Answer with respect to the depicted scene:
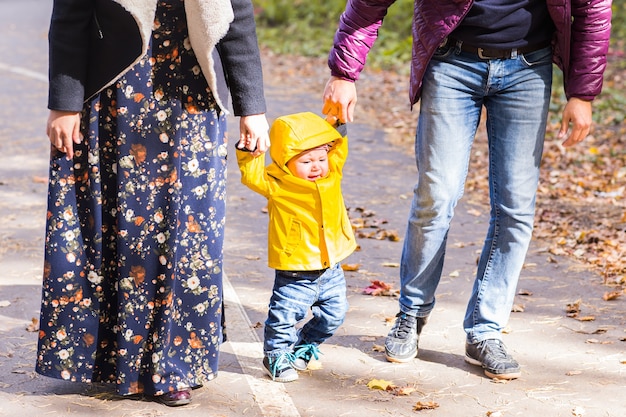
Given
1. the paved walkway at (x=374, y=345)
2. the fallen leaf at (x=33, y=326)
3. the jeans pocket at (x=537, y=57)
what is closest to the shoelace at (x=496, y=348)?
the paved walkway at (x=374, y=345)

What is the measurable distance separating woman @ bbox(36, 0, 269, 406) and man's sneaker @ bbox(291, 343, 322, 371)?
1.49ft

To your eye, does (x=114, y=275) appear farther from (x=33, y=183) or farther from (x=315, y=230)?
(x=33, y=183)

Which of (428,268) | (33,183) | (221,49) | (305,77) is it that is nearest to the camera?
(221,49)

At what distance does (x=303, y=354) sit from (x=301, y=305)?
0.34 meters

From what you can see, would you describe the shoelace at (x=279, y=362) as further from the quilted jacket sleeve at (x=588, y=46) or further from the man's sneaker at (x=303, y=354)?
the quilted jacket sleeve at (x=588, y=46)

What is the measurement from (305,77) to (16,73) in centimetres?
484

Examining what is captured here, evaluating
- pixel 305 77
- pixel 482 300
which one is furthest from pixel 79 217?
pixel 305 77

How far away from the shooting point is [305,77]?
1538 centimetres

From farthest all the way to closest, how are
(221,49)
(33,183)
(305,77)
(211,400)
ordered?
(305,77) → (33,183) → (211,400) → (221,49)

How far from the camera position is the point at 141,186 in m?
3.87

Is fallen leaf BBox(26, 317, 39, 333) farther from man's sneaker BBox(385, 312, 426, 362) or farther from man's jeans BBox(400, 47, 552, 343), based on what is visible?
man's jeans BBox(400, 47, 552, 343)

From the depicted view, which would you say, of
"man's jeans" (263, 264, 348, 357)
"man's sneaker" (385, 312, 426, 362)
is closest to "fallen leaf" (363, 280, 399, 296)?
"man's sneaker" (385, 312, 426, 362)

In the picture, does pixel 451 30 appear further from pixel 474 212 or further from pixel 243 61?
pixel 474 212

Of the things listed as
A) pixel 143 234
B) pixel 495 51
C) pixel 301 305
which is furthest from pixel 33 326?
pixel 495 51
